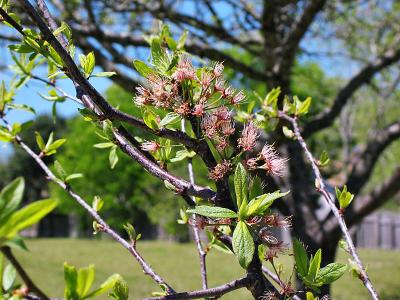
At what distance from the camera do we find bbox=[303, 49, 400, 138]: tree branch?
11.5 feet

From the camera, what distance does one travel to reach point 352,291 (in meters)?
8.72

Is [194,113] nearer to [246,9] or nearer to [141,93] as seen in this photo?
[141,93]

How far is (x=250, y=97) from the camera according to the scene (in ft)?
5.63

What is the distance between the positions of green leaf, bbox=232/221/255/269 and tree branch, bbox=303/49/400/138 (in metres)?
2.91

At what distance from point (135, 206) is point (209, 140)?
24397 mm

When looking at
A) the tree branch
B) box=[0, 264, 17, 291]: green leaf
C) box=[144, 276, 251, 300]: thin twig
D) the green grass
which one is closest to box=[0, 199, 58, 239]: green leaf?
box=[0, 264, 17, 291]: green leaf

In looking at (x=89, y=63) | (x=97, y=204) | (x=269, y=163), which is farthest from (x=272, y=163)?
(x=97, y=204)

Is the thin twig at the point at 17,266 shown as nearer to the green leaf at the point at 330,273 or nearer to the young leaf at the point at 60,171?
the green leaf at the point at 330,273

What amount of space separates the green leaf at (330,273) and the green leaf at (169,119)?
0.31 m

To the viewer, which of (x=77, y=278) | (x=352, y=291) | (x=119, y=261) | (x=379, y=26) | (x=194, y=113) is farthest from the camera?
(x=119, y=261)

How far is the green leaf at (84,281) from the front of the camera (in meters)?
0.47

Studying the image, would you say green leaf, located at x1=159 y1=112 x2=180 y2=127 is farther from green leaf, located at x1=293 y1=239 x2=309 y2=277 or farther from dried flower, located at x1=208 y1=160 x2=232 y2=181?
green leaf, located at x1=293 y1=239 x2=309 y2=277

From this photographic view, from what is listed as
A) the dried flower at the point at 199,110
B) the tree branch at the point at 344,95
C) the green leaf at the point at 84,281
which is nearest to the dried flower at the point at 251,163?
the dried flower at the point at 199,110

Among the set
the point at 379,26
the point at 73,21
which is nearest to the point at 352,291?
the point at 379,26
